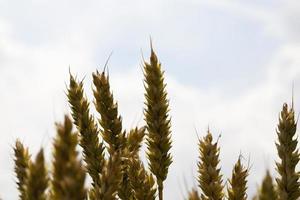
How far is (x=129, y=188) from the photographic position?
A: 3217 mm

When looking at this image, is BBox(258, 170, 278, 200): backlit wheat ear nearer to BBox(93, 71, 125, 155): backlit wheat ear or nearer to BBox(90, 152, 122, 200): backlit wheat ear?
BBox(90, 152, 122, 200): backlit wheat ear

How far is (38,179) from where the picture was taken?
1.82 meters

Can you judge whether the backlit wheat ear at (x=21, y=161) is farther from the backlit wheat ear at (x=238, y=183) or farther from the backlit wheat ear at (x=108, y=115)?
the backlit wheat ear at (x=238, y=183)

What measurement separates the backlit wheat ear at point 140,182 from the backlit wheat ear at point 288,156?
0.76m

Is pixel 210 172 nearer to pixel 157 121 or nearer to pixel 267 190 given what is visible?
pixel 157 121

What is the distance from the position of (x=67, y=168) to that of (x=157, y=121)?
1951 mm

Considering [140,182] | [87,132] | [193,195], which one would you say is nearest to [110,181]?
[193,195]

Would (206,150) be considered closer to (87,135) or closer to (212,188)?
(212,188)

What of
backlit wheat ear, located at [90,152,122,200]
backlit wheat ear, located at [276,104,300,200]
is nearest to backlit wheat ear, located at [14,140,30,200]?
backlit wheat ear, located at [90,152,122,200]

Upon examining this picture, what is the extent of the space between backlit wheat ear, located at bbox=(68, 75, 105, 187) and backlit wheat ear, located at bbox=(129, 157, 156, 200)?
0.74ft

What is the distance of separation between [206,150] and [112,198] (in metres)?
1.49

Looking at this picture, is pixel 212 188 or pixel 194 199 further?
pixel 212 188

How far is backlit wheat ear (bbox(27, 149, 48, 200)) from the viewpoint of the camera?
1.81 meters

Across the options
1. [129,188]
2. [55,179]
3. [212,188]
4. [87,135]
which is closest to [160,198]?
[129,188]
